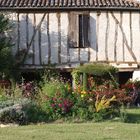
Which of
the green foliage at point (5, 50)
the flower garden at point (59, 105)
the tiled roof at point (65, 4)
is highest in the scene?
the tiled roof at point (65, 4)

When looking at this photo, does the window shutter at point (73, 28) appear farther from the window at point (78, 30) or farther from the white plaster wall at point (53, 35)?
the white plaster wall at point (53, 35)

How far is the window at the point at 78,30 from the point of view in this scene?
24969mm

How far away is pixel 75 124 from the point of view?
51.0 ft

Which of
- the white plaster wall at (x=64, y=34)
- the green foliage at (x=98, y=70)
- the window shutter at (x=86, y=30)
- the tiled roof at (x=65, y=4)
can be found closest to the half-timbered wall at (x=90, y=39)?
the white plaster wall at (x=64, y=34)

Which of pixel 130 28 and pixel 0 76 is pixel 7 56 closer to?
pixel 0 76

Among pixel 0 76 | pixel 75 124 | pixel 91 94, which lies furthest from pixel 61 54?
pixel 75 124

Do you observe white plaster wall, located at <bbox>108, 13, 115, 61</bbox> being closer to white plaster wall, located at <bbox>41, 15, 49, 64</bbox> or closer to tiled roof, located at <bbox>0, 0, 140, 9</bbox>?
tiled roof, located at <bbox>0, 0, 140, 9</bbox>

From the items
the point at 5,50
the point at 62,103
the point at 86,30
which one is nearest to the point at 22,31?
the point at 5,50

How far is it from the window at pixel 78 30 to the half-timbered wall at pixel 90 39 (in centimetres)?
20

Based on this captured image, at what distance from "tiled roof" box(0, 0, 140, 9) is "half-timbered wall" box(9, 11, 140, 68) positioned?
1.48 ft

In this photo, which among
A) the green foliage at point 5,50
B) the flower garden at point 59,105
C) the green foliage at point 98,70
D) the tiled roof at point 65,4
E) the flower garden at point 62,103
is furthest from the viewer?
the tiled roof at point 65,4

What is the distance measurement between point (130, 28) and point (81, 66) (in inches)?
130

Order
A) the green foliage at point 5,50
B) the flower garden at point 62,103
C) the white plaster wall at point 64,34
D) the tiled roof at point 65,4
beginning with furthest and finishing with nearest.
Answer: the white plaster wall at point 64,34
the tiled roof at point 65,4
the green foliage at point 5,50
the flower garden at point 62,103

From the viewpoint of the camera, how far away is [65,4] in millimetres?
24953
